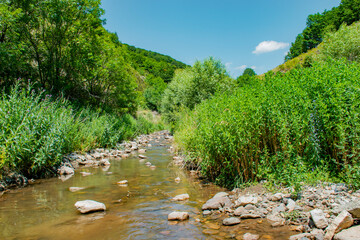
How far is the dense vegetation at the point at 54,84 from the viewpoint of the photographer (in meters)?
7.34

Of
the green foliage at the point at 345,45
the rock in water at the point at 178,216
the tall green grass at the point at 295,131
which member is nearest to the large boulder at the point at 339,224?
the tall green grass at the point at 295,131

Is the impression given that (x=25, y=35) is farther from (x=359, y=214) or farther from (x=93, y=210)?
(x=359, y=214)

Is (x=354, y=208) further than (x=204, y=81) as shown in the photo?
No

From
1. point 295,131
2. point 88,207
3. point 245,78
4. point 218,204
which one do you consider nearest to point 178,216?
point 218,204

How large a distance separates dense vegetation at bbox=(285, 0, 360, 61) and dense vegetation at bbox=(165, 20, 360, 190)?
6869cm

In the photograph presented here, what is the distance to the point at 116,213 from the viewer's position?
4926 millimetres

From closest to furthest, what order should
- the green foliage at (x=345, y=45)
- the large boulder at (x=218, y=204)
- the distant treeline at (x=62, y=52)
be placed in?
1. the large boulder at (x=218, y=204)
2. the distant treeline at (x=62, y=52)
3. the green foliage at (x=345, y=45)

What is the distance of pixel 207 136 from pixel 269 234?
128 inches

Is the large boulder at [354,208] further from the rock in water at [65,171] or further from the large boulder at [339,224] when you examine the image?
the rock in water at [65,171]

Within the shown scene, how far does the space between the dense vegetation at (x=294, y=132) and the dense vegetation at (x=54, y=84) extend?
571 cm

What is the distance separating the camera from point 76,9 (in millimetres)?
15016

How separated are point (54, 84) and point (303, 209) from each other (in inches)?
649

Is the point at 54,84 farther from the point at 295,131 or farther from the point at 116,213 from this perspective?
the point at 295,131

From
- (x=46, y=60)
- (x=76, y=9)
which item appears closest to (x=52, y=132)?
(x=46, y=60)
